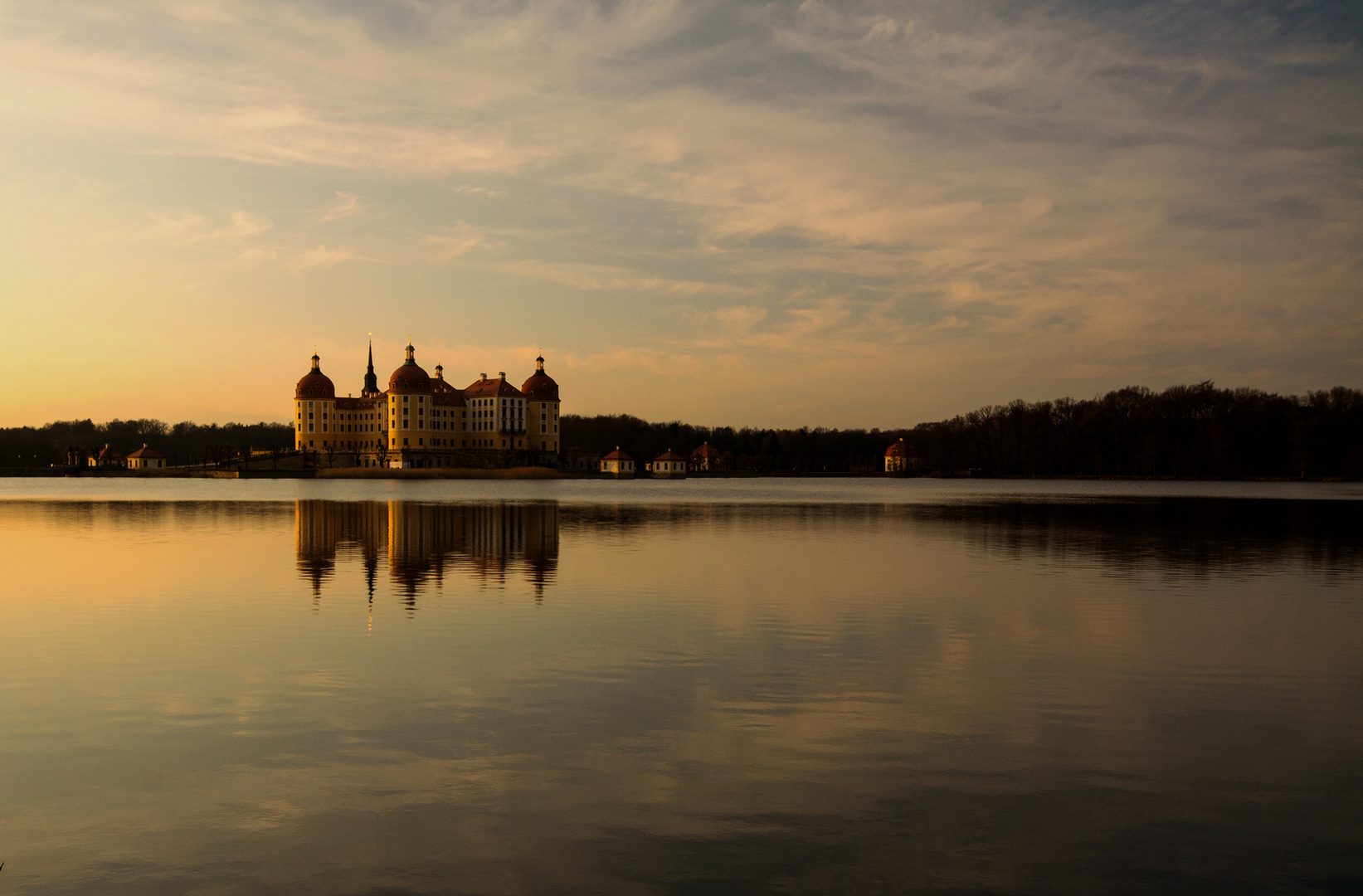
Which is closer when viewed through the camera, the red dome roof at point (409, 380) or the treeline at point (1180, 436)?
the treeline at point (1180, 436)

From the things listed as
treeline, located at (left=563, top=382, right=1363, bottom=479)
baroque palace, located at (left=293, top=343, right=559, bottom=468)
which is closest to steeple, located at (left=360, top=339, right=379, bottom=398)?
baroque palace, located at (left=293, top=343, right=559, bottom=468)

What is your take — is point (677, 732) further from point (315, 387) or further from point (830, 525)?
point (315, 387)

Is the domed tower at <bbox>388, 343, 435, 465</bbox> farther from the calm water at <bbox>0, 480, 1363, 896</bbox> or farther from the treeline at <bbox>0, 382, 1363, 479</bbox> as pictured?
the calm water at <bbox>0, 480, 1363, 896</bbox>

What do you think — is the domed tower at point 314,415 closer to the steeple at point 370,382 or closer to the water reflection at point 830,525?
the steeple at point 370,382

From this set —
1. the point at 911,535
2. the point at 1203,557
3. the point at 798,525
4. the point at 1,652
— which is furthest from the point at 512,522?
the point at 1,652

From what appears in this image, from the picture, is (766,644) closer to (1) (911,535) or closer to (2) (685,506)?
(1) (911,535)

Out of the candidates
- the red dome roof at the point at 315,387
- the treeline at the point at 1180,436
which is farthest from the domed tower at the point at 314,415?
the treeline at the point at 1180,436

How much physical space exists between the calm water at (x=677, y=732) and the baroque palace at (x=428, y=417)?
5404 inches

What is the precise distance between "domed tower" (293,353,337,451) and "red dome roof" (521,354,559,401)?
29994 millimetres

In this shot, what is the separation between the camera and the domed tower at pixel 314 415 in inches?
6437

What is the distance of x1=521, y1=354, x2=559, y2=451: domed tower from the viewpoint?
165 metres

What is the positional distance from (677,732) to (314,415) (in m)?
165

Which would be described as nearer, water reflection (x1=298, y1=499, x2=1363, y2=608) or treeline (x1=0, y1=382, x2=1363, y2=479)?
water reflection (x1=298, y1=499, x2=1363, y2=608)

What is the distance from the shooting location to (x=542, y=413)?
544 ft
